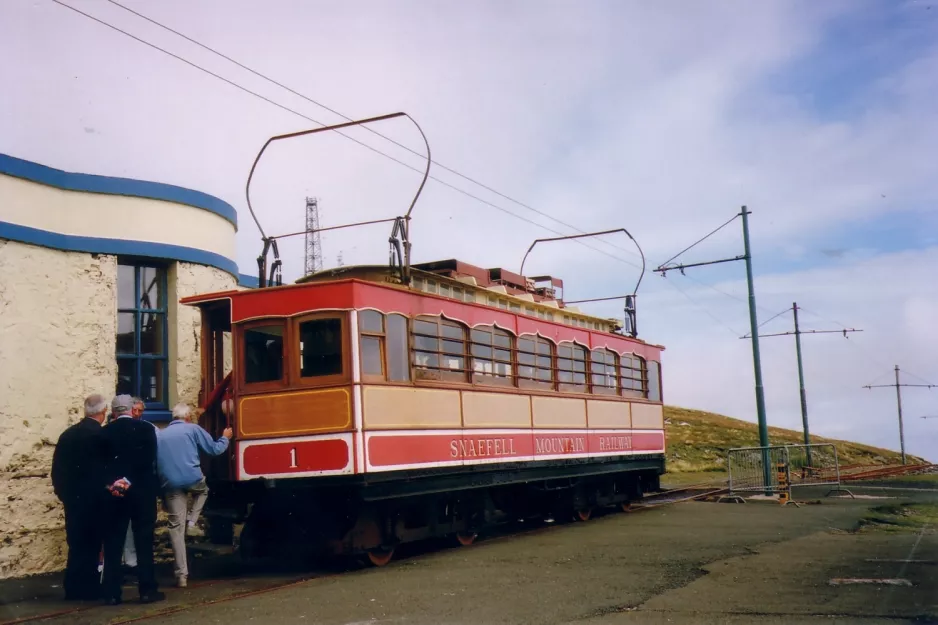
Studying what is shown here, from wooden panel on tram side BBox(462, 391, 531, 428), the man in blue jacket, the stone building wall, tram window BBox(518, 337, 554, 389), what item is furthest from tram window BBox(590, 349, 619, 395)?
the man in blue jacket

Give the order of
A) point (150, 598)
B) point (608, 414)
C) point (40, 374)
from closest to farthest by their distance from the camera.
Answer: point (150, 598) → point (40, 374) → point (608, 414)

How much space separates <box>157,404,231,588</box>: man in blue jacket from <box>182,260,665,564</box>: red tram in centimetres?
96

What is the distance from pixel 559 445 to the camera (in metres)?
14.9

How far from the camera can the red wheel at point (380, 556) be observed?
10.9 meters

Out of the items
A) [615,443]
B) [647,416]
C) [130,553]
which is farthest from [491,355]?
[647,416]

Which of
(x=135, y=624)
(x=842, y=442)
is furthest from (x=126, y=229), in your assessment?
(x=842, y=442)

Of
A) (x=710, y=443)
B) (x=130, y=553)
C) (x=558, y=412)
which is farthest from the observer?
(x=710, y=443)

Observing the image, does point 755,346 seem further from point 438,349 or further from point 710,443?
point 710,443

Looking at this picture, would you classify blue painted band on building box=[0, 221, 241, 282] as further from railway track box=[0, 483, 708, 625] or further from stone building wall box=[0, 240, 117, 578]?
railway track box=[0, 483, 708, 625]

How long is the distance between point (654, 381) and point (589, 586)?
11200 mm

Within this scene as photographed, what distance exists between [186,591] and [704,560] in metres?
5.34

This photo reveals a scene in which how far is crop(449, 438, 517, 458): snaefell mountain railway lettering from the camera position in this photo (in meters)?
12.1

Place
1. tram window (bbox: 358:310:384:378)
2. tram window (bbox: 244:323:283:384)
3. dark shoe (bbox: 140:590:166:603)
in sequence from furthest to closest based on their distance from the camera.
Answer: tram window (bbox: 244:323:283:384) < tram window (bbox: 358:310:384:378) < dark shoe (bbox: 140:590:166:603)

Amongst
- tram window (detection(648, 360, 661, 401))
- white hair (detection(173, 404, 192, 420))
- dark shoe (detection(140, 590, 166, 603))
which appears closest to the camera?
dark shoe (detection(140, 590, 166, 603))
